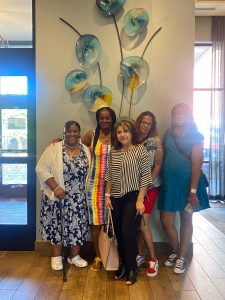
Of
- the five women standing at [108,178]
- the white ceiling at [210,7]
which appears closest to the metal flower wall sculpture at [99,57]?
the five women standing at [108,178]

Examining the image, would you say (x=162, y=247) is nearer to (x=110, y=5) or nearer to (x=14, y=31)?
(x=110, y=5)

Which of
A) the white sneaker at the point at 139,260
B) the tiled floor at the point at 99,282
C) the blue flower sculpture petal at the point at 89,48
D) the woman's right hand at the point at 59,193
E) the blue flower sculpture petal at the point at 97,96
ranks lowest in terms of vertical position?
the tiled floor at the point at 99,282

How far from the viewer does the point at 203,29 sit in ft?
20.5

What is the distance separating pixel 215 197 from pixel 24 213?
4308mm

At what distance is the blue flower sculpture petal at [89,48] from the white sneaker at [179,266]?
6.81ft

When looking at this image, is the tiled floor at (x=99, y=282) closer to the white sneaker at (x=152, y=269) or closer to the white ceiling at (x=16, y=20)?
the white sneaker at (x=152, y=269)

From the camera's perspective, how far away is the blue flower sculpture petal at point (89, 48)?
9.91ft

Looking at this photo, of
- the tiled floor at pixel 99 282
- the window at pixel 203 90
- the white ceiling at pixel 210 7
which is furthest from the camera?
the window at pixel 203 90

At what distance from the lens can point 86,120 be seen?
3.15m

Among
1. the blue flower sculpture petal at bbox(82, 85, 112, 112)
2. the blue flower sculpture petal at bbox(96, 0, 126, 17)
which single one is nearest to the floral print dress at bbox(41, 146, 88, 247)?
the blue flower sculpture petal at bbox(82, 85, 112, 112)

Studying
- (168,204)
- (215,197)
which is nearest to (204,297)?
(168,204)

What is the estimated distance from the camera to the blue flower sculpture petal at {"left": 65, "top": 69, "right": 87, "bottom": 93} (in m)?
3.06

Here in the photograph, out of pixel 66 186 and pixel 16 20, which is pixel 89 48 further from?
pixel 66 186

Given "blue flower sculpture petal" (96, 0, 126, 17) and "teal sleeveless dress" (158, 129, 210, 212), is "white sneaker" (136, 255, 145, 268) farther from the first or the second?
"blue flower sculpture petal" (96, 0, 126, 17)
